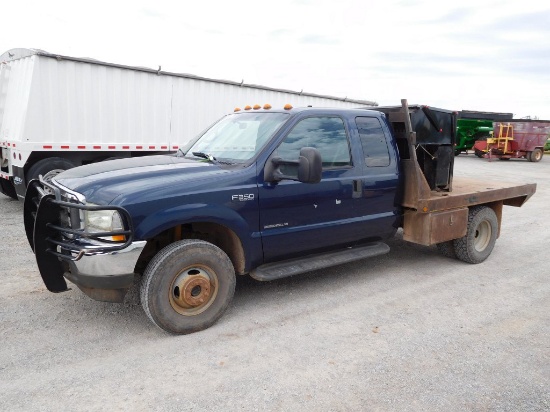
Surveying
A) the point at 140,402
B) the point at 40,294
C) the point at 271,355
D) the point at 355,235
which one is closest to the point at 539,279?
the point at 355,235

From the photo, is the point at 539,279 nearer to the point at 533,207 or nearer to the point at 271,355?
the point at 271,355

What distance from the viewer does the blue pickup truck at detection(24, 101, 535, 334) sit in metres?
3.65

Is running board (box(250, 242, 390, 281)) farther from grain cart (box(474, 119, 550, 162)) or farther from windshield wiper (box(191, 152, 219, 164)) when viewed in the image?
grain cart (box(474, 119, 550, 162))

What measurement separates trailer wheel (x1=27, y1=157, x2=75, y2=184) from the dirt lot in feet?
12.1

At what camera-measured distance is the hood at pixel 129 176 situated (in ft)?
12.0

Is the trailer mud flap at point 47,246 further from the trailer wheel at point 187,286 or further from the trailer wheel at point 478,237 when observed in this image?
the trailer wheel at point 478,237

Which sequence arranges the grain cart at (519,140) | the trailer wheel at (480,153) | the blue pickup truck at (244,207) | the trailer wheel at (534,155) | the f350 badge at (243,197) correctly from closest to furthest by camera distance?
the blue pickup truck at (244,207) < the f350 badge at (243,197) < the grain cart at (519,140) < the trailer wheel at (534,155) < the trailer wheel at (480,153)

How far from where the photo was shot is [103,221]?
141 inches

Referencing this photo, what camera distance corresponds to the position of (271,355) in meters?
3.59

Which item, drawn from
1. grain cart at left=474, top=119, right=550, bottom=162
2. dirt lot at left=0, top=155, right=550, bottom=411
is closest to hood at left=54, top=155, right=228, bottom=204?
dirt lot at left=0, top=155, right=550, bottom=411

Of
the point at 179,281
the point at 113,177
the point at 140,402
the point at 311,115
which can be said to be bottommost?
the point at 140,402

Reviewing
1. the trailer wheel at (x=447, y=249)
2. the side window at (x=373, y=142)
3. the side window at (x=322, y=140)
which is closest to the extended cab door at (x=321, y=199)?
the side window at (x=322, y=140)

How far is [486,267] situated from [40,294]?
5150mm

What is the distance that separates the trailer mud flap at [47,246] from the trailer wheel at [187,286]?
74 centimetres
